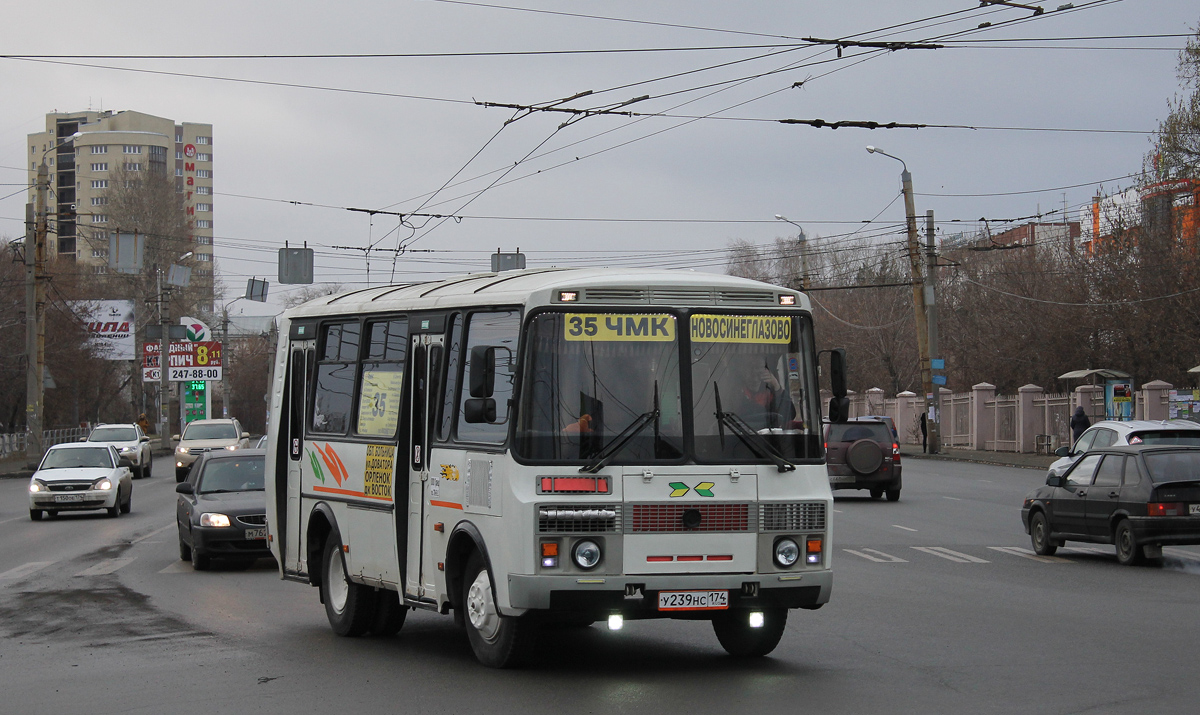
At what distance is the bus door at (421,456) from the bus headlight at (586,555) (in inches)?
65.7

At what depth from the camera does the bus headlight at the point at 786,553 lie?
8984 mm

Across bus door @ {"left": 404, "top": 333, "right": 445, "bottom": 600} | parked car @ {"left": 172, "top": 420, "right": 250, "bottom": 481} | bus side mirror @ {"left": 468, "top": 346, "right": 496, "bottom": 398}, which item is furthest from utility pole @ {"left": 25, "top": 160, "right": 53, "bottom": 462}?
bus side mirror @ {"left": 468, "top": 346, "right": 496, "bottom": 398}

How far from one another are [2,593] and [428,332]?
763cm

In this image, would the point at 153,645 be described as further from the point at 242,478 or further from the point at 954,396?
the point at 954,396

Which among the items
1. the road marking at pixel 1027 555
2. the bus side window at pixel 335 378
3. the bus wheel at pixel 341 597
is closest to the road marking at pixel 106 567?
the bus wheel at pixel 341 597

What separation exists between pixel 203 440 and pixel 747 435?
33992mm

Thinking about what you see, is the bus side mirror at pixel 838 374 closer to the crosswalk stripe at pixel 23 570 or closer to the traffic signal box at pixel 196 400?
the crosswalk stripe at pixel 23 570

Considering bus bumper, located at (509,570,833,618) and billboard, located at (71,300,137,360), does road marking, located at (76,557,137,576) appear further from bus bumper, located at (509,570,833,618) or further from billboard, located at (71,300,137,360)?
billboard, located at (71,300,137,360)

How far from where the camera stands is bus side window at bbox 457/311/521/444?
8984mm

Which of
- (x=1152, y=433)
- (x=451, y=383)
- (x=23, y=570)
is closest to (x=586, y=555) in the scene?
(x=451, y=383)

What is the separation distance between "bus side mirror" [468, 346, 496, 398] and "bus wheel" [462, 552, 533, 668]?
1.19 meters

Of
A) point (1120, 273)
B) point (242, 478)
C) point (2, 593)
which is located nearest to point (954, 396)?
point (1120, 273)

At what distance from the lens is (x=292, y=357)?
12.6 m

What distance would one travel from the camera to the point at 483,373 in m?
8.66
